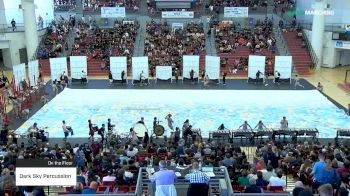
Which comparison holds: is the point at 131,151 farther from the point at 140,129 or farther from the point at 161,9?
the point at 161,9

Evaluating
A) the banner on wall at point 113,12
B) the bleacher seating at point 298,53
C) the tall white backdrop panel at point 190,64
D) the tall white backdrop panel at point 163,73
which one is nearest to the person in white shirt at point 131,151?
the tall white backdrop panel at point 163,73

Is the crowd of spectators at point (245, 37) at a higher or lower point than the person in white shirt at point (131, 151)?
higher

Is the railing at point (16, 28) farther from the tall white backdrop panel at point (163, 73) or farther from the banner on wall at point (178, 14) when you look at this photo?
the tall white backdrop panel at point (163, 73)

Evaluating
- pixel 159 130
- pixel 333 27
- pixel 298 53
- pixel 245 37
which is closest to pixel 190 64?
pixel 245 37

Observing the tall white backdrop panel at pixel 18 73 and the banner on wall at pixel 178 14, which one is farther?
the banner on wall at pixel 178 14

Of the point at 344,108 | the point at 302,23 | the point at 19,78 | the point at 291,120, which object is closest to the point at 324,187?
the point at 291,120

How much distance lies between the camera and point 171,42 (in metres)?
42.9

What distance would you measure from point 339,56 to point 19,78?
28.5m

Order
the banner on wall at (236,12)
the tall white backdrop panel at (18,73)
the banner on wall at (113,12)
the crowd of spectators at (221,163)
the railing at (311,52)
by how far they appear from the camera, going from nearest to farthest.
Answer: the crowd of spectators at (221,163) < the tall white backdrop panel at (18,73) < the railing at (311,52) < the banner on wall at (113,12) < the banner on wall at (236,12)

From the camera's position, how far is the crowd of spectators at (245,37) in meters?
42.4

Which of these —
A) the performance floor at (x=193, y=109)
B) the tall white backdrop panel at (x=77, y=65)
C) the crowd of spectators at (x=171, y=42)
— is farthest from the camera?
the crowd of spectators at (x=171, y=42)

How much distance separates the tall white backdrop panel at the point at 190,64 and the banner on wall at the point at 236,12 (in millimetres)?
11353

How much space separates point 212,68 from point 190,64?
5.85ft

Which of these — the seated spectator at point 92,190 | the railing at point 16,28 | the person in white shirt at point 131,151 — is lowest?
the person in white shirt at point 131,151
